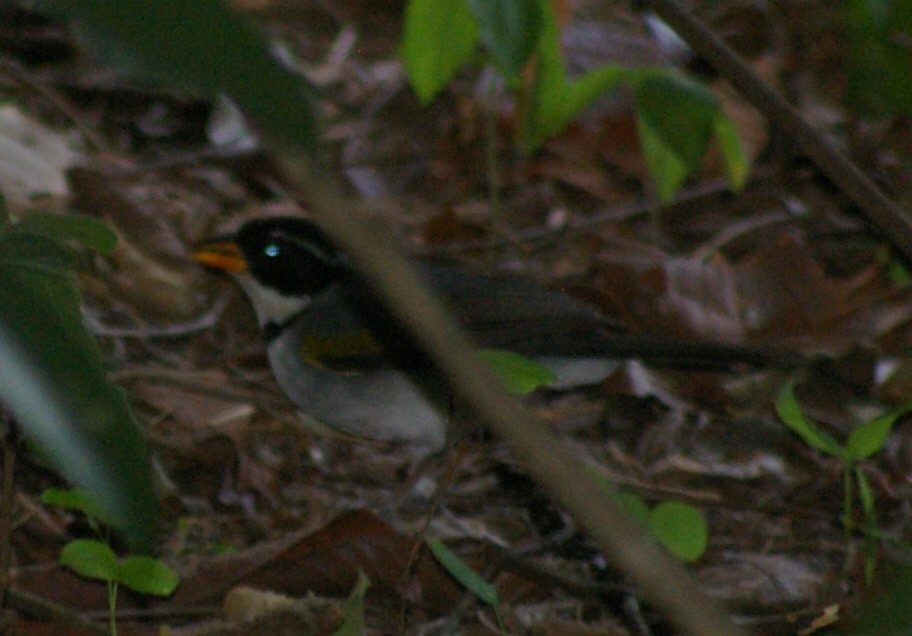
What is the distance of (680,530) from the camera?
2701 mm

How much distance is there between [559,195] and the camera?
6.02 metres

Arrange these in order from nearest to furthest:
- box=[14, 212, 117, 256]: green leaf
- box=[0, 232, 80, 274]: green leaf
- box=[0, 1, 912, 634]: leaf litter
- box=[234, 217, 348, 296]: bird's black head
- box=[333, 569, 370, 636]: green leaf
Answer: box=[0, 232, 80, 274]: green leaf, box=[14, 212, 117, 256]: green leaf, box=[333, 569, 370, 636]: green leaf, box=[0, 1, 912, 634]: leaf litter, box=[234, 217, 348, 296]: bird's black head

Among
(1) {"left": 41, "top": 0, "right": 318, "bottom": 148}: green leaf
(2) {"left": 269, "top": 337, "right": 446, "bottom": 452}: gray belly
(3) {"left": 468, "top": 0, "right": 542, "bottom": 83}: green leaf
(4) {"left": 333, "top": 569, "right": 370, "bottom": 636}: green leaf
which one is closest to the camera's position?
(1) {"left": 41, "top": 0, "right": 318, "bottom": 148}: green leaf

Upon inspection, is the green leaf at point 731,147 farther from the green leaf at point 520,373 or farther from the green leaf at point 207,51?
the green leaf at point 207,51

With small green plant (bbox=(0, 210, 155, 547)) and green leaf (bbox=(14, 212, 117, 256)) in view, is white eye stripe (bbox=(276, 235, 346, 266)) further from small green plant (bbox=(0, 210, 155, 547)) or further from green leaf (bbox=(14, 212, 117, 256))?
small green plant (bbox=(0, 210, 155, 547))

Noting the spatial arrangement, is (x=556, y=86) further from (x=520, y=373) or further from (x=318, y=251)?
(x=520, y=373)

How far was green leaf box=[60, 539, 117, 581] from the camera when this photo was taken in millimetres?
2434

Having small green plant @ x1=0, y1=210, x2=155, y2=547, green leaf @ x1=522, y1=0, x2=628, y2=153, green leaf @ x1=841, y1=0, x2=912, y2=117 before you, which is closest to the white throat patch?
green leaf @ x1=522, y1=0, x2=628, y2=153

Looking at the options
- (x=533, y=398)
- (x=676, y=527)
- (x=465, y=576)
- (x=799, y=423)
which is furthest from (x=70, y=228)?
(x=533, y=398)

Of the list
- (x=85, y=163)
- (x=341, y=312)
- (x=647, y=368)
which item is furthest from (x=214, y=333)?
(x=647, y=368)

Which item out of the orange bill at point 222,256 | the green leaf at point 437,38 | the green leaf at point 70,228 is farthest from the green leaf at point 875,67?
the green leaf at point 70,228

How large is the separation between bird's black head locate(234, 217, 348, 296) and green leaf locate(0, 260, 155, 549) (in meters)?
3.32

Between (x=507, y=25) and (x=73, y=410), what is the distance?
3.94ft

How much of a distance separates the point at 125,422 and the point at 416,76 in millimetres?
2474
